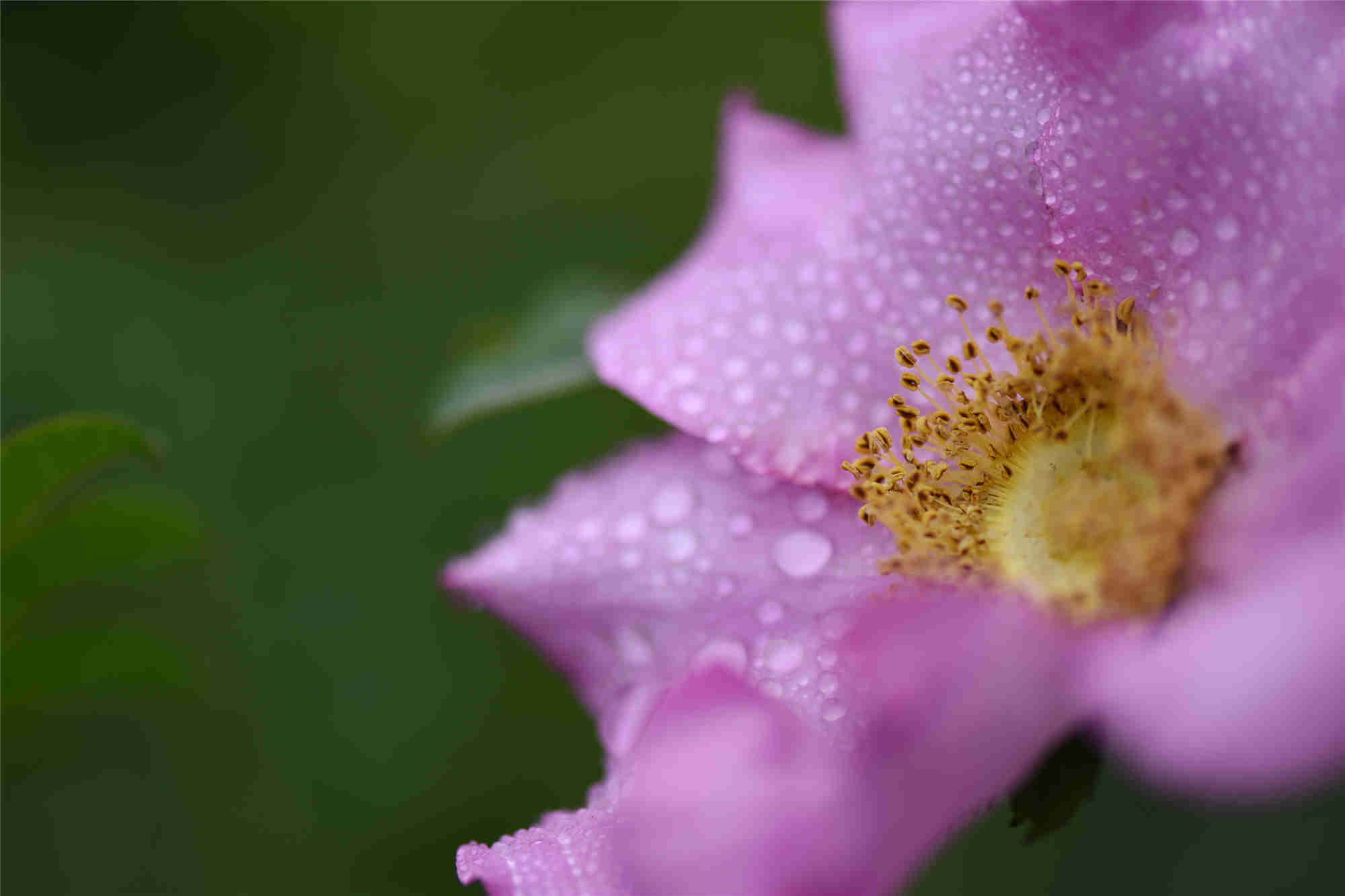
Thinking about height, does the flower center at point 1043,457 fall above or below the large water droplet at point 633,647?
above

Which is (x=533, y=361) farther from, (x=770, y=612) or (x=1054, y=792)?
(x=1054, y=792)

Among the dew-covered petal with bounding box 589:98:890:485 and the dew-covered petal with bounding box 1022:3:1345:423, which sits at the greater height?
the dew-covered petal with bounding box 1022:3:1345:423

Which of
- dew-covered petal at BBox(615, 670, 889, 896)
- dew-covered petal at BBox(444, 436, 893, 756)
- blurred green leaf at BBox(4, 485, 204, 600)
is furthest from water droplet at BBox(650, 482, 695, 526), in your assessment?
blurred green leaf at BBox(4, 485, 204, 600)

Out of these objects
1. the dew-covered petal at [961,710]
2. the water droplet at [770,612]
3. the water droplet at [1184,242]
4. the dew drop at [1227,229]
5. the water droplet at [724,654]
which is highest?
the dew drop at [1227,229]

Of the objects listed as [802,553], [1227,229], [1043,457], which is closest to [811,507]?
[802,553]

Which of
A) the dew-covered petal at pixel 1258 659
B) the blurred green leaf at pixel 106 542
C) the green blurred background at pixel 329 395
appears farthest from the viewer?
the green blurred background at pixel 329 395

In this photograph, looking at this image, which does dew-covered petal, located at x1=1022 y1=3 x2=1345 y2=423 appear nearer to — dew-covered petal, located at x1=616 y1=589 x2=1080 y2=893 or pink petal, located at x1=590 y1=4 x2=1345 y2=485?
pink petal, located at x1=590 y1=4 x2=1345 y2=485

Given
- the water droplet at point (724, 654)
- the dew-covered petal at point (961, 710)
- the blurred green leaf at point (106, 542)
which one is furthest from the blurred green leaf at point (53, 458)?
the dew-covered petal at point (961, 710)

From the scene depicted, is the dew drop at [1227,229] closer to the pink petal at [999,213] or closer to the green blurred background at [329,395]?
the pink petal at [999,213]
